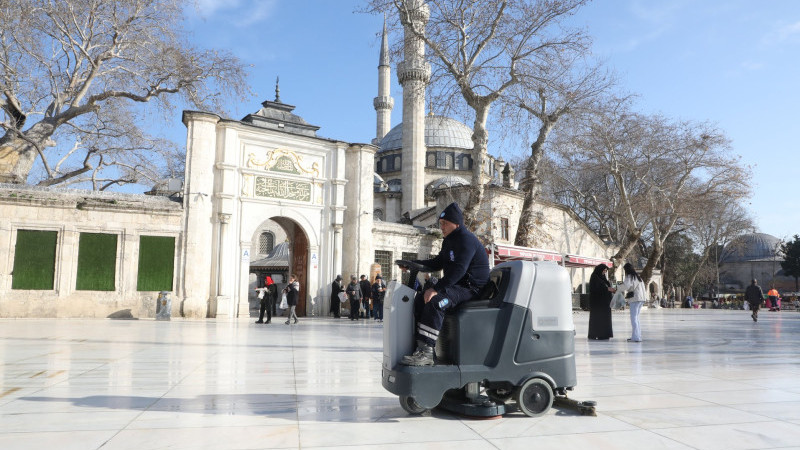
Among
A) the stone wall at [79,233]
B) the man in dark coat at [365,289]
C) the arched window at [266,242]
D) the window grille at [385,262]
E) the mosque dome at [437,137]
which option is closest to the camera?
the stone wall at [79,233]

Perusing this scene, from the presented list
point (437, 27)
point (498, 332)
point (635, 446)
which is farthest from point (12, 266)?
point (635, 446)

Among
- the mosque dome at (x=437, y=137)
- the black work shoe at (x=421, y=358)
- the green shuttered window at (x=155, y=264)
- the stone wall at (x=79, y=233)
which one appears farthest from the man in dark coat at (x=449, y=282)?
the mosque dome at (x=437, y=137)

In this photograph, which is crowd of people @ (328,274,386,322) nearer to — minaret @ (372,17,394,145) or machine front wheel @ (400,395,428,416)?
machine front wheel @ (400,395,428,416)

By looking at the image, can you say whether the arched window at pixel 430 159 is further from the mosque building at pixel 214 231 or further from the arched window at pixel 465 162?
the mosque building at pixel 214 231

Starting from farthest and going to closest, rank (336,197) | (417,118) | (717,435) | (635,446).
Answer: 1. (417,118)
2. (336,197)
3. (717,435)
4. (635,446)

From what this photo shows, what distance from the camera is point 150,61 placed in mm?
16547

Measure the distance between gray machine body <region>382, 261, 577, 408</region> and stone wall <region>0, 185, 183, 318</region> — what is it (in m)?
14.9

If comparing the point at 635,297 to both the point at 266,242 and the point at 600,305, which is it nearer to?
the point at 600,305

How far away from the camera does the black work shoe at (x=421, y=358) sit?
356 cm

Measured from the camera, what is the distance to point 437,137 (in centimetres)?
5000

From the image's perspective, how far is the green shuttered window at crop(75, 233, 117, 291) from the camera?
16.0 metres

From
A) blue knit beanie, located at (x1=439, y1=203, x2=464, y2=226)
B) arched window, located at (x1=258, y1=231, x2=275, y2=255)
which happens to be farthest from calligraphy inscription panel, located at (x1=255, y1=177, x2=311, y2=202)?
arched window, located at (x1=258, y1=231, x2=275, y2=255)

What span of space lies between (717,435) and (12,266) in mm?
17321

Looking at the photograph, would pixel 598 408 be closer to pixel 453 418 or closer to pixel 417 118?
pixel 453 418
